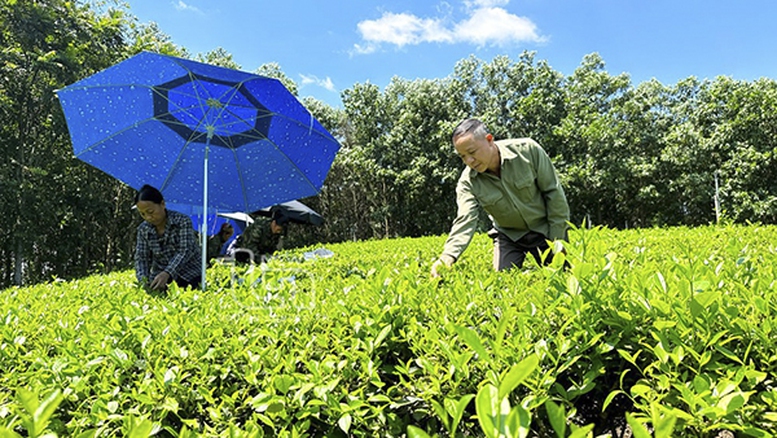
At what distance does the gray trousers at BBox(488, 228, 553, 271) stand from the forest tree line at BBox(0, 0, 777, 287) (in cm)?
1219

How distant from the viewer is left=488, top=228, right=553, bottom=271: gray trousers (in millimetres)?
3119

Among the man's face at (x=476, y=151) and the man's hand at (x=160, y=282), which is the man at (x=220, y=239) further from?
the man's face at (x=476, y=151)

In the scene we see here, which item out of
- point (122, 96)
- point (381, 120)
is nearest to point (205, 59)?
point (381, 120)

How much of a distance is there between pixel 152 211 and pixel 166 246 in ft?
1.23

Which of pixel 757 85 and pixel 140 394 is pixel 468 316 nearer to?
pixel 140 394

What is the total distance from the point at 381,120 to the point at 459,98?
4.25 meters

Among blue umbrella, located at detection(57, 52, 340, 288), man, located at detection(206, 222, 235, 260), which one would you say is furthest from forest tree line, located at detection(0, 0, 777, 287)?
blue umbrella, located at detection(57, 52, 340, 288)

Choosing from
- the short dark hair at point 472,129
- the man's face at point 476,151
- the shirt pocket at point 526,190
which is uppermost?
the short dark hair at point 472,129

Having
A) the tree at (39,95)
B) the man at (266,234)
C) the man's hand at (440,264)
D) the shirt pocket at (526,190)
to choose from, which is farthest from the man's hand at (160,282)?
the tree at (39,95)

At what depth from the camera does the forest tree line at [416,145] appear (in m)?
11.6

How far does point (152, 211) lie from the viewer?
339cm

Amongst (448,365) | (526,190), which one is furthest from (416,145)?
(448,365)

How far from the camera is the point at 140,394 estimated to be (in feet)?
3.92

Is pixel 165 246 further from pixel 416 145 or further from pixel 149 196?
pixel 416 145
